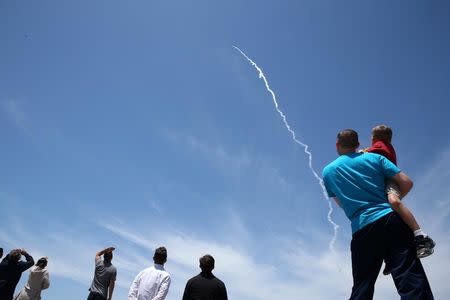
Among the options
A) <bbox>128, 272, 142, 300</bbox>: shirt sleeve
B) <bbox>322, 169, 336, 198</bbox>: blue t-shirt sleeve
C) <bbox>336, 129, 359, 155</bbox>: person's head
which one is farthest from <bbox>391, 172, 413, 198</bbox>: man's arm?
<bbox>128, 272, 142, 300</bbox>: shirt sleeve

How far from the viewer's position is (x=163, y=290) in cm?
788

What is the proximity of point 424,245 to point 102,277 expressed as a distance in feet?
27.9

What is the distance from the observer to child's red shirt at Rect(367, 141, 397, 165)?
15.8ft

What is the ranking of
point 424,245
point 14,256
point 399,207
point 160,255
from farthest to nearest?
point 14,256
point 160,255
point 399,207
point 424,245

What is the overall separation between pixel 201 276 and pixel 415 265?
4455 millimetres

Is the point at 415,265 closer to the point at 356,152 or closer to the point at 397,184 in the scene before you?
the point at 397,184

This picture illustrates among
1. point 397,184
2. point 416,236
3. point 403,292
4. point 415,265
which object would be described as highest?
point 397,184

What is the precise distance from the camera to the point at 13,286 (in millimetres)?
10469

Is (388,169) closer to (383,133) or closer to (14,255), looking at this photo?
(383,133)

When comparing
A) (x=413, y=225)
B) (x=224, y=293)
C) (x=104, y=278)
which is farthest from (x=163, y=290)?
(x=413, y=225)

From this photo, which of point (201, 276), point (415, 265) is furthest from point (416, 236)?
point (201, 276)

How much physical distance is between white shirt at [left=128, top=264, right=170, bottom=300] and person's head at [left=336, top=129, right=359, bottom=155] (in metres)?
4.79

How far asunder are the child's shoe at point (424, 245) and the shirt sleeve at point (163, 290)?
5.37 m

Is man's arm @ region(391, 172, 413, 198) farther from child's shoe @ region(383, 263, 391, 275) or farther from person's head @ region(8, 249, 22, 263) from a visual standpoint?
person's head @ region(8, 249, 22, 263)
